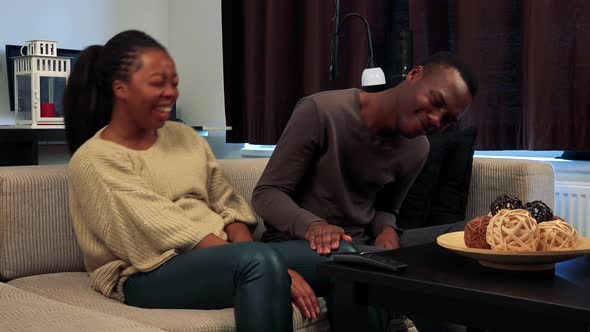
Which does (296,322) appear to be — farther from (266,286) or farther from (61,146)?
(61,146)

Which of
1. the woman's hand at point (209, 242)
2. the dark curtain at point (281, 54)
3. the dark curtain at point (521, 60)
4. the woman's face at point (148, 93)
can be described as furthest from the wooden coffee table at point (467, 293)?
the dark curtain at point (281, 54)

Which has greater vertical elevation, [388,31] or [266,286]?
[388,31]

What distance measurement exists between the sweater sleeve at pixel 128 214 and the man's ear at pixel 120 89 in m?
0.17

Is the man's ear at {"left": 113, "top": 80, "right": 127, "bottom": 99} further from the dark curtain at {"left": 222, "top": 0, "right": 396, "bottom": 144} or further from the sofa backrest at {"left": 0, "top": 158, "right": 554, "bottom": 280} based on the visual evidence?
the dark curtain at {"left": 222, "top": 0, "right": 396, "bottom": 144}

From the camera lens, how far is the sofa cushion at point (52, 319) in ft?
3.94

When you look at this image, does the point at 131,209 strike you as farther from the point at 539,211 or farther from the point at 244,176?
the point at 539,211

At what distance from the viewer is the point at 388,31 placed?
11.0ft

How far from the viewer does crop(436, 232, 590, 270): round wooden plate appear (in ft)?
4.18

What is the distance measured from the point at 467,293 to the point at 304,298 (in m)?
0.56

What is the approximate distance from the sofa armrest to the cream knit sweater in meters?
0.87

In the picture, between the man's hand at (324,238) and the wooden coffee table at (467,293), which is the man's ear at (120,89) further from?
the wooden coffee table at (467,293)

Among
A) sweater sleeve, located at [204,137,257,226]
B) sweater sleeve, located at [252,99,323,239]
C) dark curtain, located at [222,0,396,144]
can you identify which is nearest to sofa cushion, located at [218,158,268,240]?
sweater sleeve, located at [204,137,257,226]

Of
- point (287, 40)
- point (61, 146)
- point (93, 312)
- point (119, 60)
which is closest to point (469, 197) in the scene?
point (119, 60)

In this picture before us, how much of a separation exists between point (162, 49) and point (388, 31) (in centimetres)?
166
